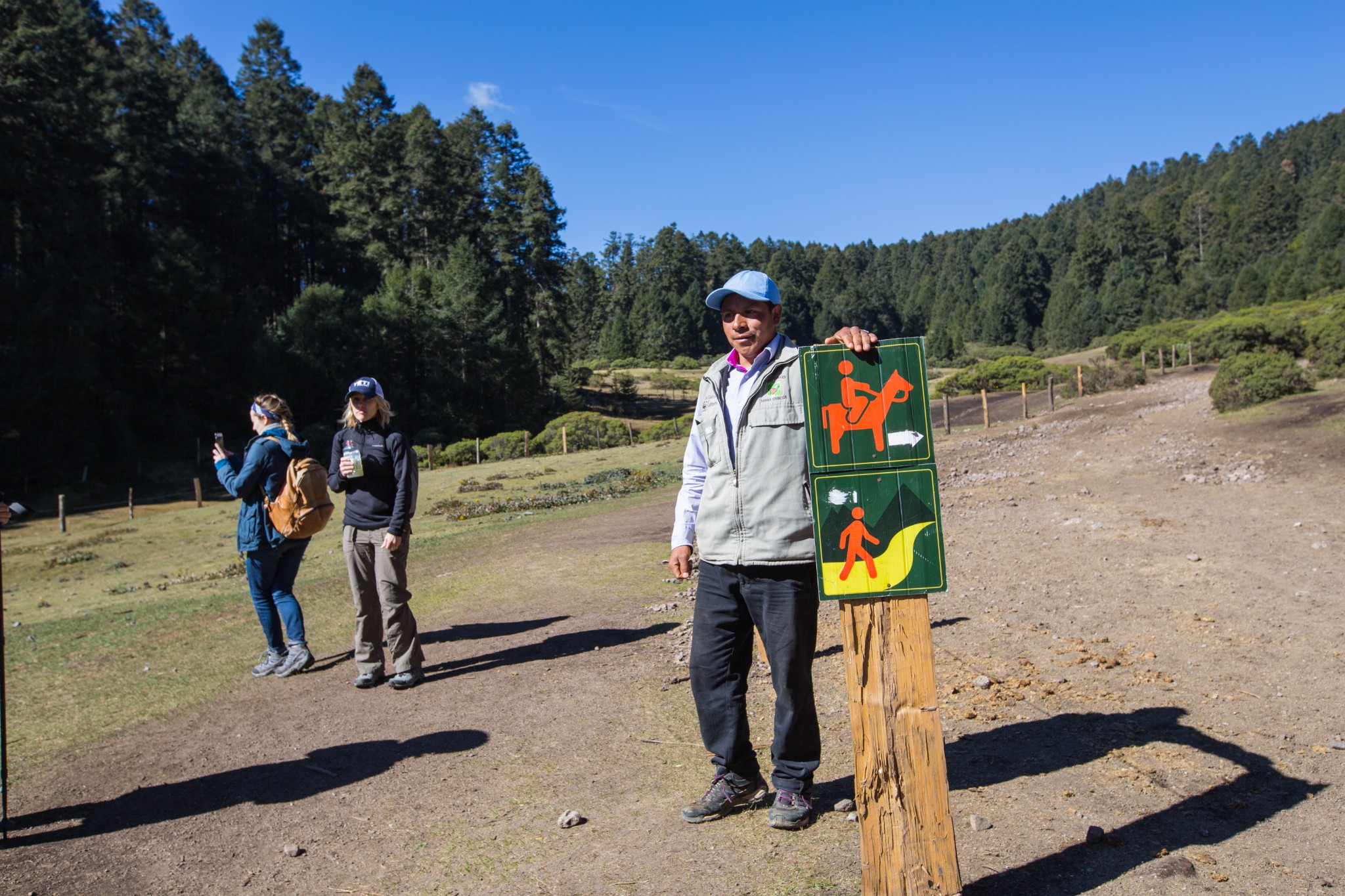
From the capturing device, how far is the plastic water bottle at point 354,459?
587cm

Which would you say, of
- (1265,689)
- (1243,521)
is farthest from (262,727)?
(1243,521)

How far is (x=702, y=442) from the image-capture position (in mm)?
3713

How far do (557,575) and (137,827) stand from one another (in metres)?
6.04

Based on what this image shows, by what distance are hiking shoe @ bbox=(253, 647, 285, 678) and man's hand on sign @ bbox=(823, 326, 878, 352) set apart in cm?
555

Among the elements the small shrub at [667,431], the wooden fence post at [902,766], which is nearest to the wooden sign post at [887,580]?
the wooden fence post at [902,766]

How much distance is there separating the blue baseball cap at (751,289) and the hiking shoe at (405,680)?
3820 mm

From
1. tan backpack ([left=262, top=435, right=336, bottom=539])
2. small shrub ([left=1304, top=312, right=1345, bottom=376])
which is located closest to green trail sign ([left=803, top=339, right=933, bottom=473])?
tan backpack ([left=262, top=435, right=336, bottom=539])

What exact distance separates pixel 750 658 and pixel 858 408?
4.23 ft

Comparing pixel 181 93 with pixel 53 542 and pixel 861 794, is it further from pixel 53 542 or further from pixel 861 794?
pixel 861 794

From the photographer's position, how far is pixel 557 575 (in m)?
10.2

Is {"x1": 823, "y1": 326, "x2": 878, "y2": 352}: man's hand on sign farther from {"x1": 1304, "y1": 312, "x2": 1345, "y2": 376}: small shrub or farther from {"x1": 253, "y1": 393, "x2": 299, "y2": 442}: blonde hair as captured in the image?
{"x1": 1304, "y1": 312, "x2": 1345, "y2": 376}: small shrub

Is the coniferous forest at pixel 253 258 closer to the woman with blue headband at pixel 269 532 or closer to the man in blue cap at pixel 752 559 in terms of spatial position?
the woman with blue headband at pixel 269 532

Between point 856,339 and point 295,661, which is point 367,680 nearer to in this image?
point 295,661

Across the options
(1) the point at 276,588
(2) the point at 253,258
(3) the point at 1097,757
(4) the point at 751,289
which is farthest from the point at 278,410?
(2) the point at 253,258
